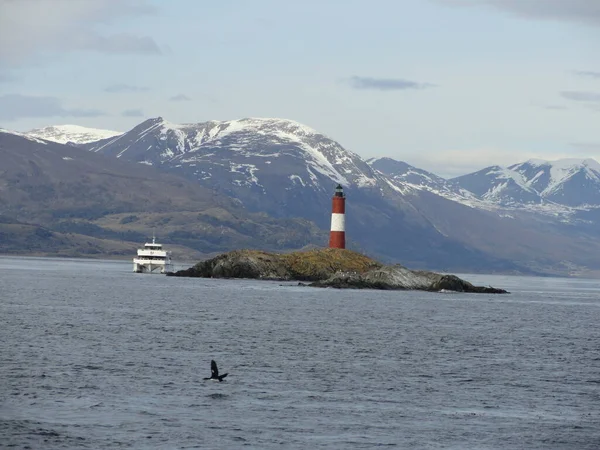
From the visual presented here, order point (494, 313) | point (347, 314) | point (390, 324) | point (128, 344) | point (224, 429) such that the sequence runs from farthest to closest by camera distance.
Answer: point (494, 313) → point (347, 314) → point (390, 324) → point (128, 344) → point (224, 429)

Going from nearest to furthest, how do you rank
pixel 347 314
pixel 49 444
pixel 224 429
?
pixel 49 444
pixel 224 429
pixel 347 314

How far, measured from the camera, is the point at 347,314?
507 feet

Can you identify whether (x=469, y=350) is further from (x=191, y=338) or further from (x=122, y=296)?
(x=122, y=296)

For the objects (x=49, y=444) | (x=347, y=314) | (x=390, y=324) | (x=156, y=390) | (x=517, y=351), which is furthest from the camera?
(x=347, y=314)

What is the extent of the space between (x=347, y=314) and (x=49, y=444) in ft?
331

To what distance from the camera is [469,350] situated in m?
107

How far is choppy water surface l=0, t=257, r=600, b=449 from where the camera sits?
59.2 m

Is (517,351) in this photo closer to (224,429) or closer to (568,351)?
(568,351)

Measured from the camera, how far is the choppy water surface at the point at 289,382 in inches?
2333

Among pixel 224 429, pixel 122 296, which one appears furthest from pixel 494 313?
pixel 224 429

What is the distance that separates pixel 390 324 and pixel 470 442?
79.2 m

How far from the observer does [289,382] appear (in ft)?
257

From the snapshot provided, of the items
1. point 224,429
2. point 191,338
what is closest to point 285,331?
point 191,338

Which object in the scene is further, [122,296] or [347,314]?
[122,296]
